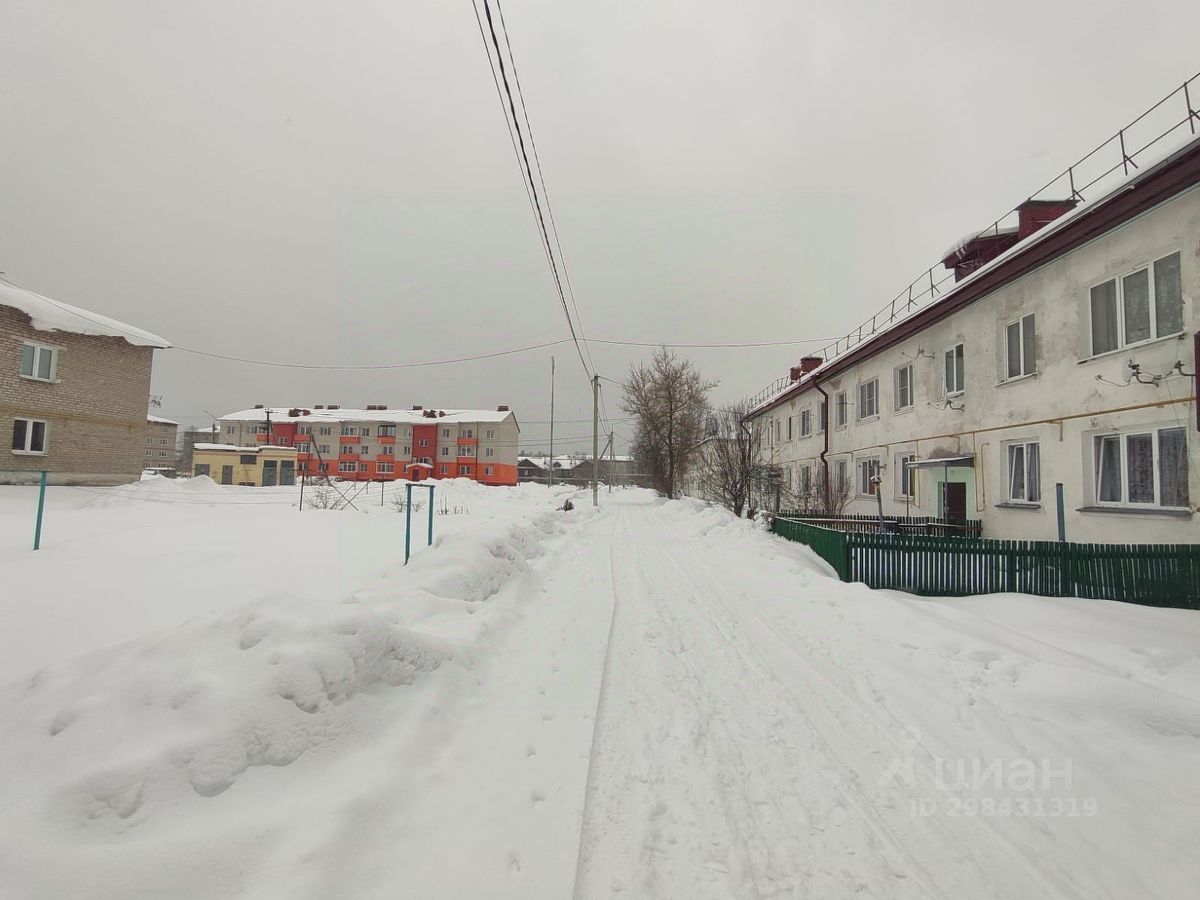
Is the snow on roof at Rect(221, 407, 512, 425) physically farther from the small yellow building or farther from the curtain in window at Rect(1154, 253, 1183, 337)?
the curtain in window at Rect(1154, 253, 1183, 337)

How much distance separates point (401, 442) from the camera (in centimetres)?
6850

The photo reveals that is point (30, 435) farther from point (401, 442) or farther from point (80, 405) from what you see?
point (401, 442)

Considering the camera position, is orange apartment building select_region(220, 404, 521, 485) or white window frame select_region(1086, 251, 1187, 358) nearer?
white window frame select_region(1086, 251, 1187, 358)

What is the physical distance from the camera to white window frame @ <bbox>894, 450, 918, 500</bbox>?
14.0 m

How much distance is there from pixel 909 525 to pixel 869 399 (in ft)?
19.5

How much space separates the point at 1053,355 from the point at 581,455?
106 m

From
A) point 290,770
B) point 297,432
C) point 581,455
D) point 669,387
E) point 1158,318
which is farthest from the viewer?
point 581,455

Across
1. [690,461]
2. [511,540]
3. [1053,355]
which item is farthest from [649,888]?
[690,461]

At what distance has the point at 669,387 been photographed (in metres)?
36.3

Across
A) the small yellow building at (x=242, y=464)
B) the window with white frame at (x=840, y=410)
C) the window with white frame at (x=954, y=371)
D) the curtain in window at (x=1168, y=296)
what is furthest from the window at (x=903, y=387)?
the small yellow building at (x=242, y=464)

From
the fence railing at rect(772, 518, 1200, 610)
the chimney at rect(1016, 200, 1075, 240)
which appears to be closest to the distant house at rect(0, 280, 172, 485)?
the fence railing at rect(772, 518, 1200, 610)

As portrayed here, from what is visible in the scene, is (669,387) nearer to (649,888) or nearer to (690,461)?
(690,461)

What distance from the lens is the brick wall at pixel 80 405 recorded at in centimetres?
1677

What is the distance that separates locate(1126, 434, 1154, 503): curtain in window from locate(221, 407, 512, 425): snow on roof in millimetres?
62959
